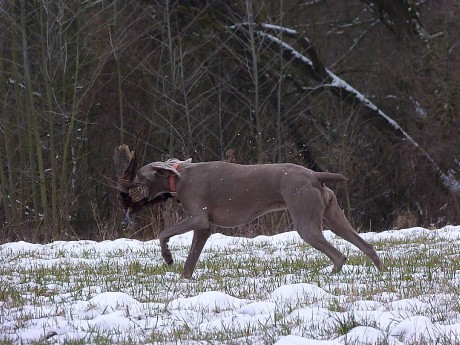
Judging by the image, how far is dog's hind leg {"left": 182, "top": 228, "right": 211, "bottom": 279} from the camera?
9.31 metres

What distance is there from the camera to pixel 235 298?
698cm

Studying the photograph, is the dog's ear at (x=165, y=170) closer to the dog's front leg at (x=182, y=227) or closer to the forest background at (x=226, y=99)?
the dog's front leg at (x=182, y=227)

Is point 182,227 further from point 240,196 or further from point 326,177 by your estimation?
point 326,177

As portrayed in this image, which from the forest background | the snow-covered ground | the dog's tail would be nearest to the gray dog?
the dog's tail

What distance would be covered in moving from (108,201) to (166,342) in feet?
66.7

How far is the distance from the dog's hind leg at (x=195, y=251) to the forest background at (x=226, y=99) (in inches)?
490

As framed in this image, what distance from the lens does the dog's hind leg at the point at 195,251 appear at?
9.31 meters

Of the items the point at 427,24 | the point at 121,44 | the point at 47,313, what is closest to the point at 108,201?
the point at 121,44

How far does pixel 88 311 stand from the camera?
6.64 meters

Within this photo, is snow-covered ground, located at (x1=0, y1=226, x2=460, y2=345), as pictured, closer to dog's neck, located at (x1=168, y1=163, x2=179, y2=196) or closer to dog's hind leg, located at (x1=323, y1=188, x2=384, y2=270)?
dog's hind leg, located at (x1=323, y1=188, x2=384, y2=270)

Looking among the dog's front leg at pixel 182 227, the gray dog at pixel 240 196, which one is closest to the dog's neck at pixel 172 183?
the gray dog at pixel 240 196

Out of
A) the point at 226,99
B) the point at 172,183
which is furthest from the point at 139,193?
the point at 226,99

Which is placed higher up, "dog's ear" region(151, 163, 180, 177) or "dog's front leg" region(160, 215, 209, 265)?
"dog's ear" region(151, 163, 180, 177)

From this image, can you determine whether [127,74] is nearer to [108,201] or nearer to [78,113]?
[78,113]
